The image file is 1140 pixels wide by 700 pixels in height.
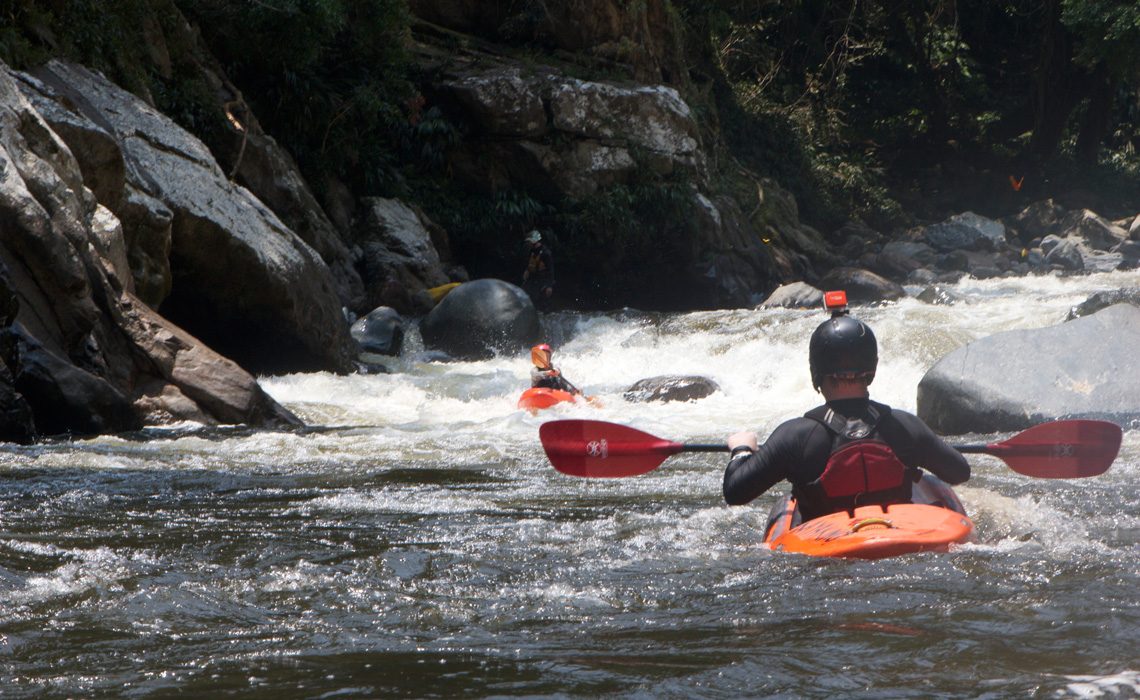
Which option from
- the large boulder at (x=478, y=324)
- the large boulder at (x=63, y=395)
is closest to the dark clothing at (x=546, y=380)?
the large boulder at (x=63, y=395)

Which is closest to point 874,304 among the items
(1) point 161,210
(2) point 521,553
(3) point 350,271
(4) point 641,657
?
(3) point 350,271

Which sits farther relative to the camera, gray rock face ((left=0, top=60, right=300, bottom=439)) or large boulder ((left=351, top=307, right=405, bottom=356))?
large boulder ((left=351, top=307, right=405, bottom=356))

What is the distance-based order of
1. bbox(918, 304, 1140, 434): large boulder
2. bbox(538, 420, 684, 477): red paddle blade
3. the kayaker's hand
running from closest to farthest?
the kayaker's hand
bbox(538, 420, 684, 477): red paddle blade
bbox(918, 304, 1140, 434): large boulder

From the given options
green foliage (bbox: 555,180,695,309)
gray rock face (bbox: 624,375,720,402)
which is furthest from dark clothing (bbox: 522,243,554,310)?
gray rock face (bbox: 624,375,720,402)

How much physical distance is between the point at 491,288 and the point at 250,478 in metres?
8.19

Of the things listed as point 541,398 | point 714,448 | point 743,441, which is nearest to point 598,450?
point 714,448

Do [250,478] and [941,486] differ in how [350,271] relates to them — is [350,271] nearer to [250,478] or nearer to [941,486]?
[250,478]

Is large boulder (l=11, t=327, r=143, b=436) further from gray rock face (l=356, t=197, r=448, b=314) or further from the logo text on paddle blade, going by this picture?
gray rock face (l=356, t=197, r=448, b=314)

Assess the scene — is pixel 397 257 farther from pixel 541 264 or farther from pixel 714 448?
pixel 714 448

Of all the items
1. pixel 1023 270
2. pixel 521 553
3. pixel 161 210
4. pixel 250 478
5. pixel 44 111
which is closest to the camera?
pixel 521 553

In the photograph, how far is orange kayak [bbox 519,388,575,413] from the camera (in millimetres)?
9281

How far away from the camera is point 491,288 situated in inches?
549

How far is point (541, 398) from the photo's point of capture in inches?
367

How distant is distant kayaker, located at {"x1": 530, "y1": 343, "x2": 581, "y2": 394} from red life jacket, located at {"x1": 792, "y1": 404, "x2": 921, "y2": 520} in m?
5.77
